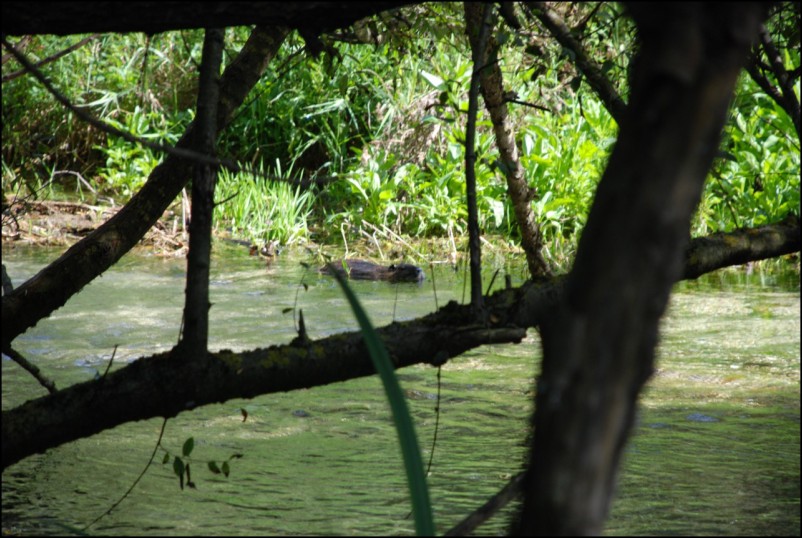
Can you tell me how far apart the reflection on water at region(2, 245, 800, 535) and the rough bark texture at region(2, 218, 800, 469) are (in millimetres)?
710

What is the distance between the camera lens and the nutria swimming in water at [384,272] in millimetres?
6012

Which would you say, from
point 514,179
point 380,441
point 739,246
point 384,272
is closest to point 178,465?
point 380,441

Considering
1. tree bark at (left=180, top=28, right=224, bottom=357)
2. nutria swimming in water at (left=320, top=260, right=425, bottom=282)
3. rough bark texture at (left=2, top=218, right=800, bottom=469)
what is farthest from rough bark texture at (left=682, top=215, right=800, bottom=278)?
nutria swimming in water at (left=320, top=260, right=425, bottom=282)

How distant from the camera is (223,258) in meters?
6.78

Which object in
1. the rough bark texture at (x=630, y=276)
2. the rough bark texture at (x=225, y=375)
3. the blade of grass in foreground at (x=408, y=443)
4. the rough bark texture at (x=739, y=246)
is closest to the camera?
the rough bark texture at (x=630, y=276)

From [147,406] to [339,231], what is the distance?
5.39 m

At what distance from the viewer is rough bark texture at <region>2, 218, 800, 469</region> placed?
1.93m

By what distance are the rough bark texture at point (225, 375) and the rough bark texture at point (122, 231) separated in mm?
416

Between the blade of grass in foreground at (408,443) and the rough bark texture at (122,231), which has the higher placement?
the rough bark texture at (122,231)

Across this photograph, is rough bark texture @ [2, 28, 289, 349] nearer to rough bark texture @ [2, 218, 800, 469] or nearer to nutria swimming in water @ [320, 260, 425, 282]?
rough bark texture @ [2, 218, 800, 469]

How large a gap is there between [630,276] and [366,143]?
696 cm

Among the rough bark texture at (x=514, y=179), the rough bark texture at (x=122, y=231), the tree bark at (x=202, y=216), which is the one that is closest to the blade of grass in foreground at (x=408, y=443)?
the tree bark at (x=202, y=216)

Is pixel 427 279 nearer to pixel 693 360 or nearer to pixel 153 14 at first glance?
pixel 693 360

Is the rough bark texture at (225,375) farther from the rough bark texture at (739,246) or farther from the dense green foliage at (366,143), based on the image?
the dense green foliage at (366,143)
